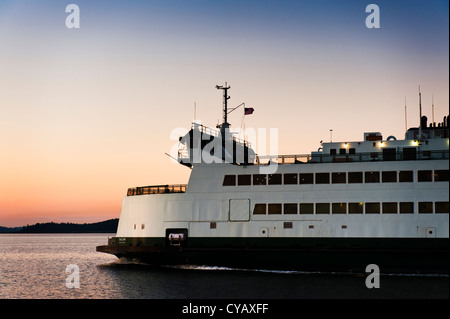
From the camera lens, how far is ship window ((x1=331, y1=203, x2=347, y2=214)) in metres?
28.5

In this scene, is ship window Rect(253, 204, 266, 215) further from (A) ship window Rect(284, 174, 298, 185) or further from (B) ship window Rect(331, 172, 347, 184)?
(B) ship window Rect(331, 172, 347, 184)

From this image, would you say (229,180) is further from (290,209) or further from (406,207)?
(406,207)

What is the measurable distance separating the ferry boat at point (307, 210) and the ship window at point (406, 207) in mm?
49

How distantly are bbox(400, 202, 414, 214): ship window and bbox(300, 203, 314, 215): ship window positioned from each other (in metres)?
4.62

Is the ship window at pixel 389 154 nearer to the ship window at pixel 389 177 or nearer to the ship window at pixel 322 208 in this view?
the ship window at pixel 389 177

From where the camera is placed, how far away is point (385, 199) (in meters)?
28.0

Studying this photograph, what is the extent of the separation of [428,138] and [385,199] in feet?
17.7

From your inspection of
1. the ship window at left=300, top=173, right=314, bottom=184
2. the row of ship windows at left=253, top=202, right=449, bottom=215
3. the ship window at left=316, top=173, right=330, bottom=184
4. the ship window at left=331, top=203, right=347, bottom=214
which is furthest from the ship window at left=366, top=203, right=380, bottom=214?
the ship window at left=300, top=173, right=314, bottom=184

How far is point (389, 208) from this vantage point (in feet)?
91.4

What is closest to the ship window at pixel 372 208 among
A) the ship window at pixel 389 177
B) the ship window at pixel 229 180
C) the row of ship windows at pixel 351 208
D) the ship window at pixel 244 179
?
the row of ship windows at pixel 351 208

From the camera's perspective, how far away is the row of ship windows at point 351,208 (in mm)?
27359

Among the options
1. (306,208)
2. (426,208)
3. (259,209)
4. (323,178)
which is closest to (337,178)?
(323,178)

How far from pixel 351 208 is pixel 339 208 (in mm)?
623
